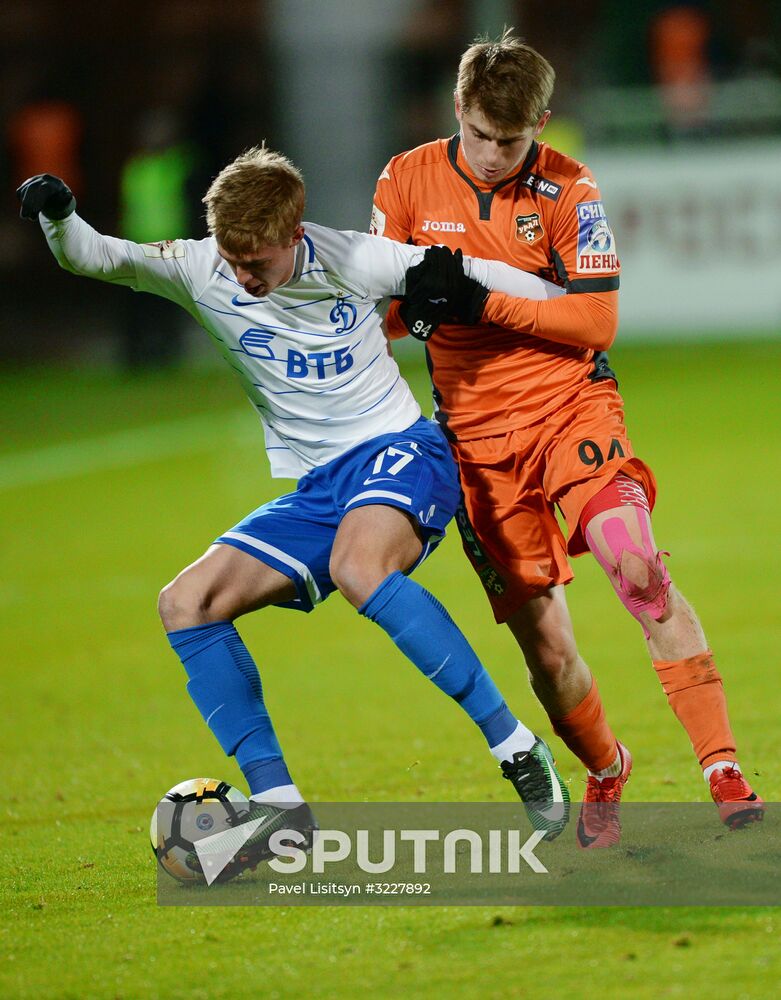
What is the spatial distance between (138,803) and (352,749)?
41.3 inches

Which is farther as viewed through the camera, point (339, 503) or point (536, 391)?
point (536, 391)

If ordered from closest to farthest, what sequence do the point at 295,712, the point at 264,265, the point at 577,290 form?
1. the point at 264,265
2. the point at 577,290
3. the point at 295,712

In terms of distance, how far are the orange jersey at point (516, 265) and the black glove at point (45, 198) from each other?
1.05 metres

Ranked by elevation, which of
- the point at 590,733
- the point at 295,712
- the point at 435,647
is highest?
the point at 435,647

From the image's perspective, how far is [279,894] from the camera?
14.4ft

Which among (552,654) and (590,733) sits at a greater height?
(552,654)

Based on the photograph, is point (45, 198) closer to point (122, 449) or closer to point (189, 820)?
point (189, 820)

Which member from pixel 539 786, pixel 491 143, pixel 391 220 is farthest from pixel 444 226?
pixel 539 786

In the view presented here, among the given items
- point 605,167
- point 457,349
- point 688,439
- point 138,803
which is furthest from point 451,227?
point 605,167

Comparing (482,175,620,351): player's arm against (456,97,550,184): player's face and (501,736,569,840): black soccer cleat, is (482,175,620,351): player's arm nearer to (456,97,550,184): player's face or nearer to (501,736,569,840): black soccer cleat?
(456,97,550,184): player's face

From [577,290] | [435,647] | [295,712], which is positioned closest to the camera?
[435,647]

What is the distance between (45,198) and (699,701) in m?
2.37

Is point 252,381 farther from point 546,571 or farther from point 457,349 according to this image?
point 546,571

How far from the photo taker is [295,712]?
24.0 ft
